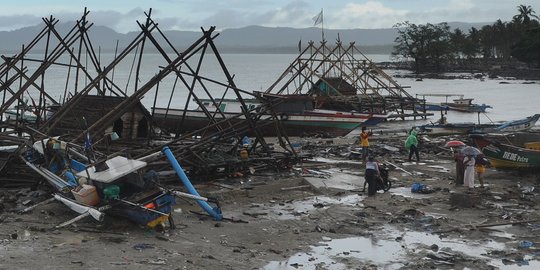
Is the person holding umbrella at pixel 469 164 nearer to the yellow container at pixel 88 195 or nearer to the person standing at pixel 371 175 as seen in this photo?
the person standing at pixel 371 175

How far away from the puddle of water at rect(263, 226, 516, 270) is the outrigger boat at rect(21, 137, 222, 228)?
2.54 metres

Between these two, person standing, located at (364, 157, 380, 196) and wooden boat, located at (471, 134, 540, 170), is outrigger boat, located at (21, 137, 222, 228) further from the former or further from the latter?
wooden boat, located at (471, 134, 540, 170)

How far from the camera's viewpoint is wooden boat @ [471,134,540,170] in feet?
57.3

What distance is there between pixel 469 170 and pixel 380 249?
5810 mm

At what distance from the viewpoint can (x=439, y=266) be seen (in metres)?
9.95

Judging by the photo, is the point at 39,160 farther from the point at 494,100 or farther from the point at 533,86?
the point at 533,86

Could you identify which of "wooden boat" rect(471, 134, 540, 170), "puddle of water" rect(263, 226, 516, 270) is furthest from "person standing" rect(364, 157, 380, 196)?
"wooden boat" rect(471, 134, 540, 170)

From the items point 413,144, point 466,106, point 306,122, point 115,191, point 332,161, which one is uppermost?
point 115,191

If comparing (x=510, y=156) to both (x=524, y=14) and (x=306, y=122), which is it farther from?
(x=524, y=14)

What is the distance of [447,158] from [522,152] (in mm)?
3981

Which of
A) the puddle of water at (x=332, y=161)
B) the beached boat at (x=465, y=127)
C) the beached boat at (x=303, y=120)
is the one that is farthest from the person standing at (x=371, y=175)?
the beached boat at (x=303, y=120)

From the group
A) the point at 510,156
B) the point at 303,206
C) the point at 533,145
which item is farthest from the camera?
the point at 533,145

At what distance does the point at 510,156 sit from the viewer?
17672 millimetres

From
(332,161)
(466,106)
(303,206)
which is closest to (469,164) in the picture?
(303,206)
